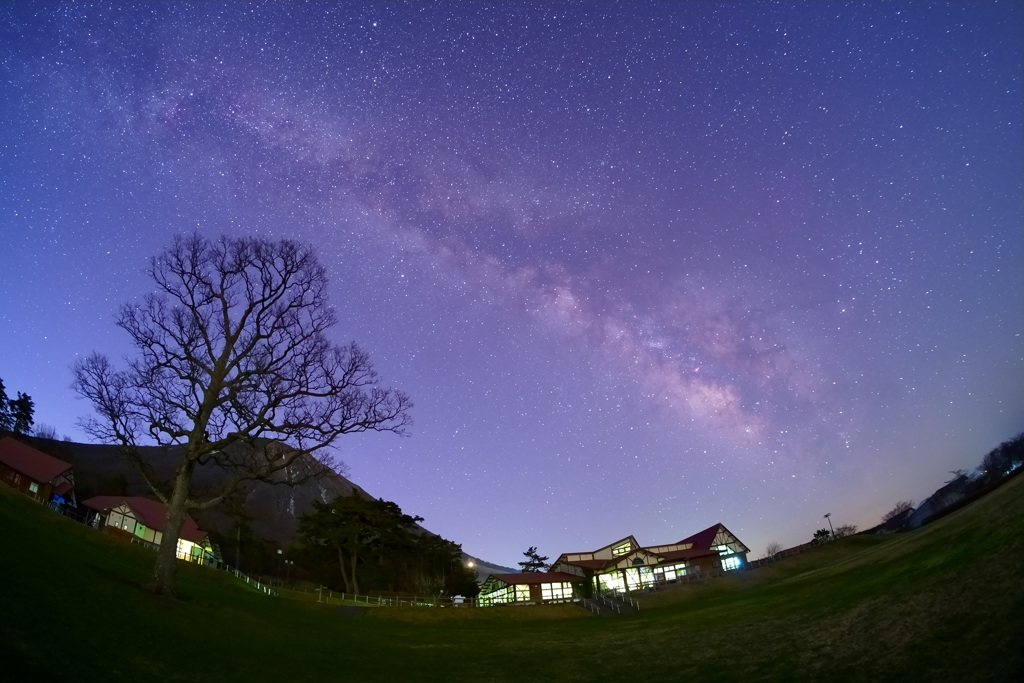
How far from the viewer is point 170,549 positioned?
2239 centimetres

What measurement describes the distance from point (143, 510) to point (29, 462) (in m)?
15.4

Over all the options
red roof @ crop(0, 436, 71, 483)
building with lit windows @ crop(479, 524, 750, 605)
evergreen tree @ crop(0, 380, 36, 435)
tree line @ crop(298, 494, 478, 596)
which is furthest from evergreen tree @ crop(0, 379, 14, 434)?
building with lit windows @ crop(479, 524, 750, 605)

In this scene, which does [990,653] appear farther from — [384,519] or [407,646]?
[384,519]

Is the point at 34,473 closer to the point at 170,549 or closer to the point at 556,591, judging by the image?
the point at 170,549

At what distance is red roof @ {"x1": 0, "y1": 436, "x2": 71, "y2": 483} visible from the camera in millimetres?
64688

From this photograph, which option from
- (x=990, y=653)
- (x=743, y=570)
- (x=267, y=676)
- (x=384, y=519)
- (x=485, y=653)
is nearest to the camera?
(x=990, y=653)

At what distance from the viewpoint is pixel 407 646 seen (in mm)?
25656

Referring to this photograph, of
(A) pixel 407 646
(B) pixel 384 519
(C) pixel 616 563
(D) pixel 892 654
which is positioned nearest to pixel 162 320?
(A) pixel 407 646

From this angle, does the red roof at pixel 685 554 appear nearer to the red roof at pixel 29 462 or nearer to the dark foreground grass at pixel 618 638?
the dark foreground grass at pixel 618 638

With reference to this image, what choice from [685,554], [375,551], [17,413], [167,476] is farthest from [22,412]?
[685,554]

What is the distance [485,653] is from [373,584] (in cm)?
5887

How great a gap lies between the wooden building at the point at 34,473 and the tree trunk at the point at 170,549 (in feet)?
181

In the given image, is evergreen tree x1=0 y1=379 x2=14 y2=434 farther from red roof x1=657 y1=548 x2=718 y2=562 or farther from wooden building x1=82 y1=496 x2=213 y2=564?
red roof x1=657 y1=548 x2=718 y2=562

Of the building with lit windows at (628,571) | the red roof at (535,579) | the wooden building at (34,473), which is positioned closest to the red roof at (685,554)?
the building with lit windows at (628,571)
